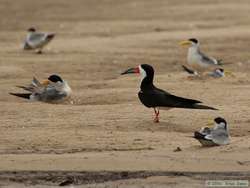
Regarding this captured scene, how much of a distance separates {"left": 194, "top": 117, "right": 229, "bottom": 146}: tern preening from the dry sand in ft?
0.28

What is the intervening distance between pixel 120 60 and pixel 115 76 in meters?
2.06

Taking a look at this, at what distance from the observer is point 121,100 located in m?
13.1

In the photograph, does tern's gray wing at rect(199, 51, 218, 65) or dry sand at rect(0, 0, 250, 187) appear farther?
tern's gray wing at rect(199, 51, 218, 65)

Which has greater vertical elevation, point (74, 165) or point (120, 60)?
point (120, 60)

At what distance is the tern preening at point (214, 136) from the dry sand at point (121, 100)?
0.28ft

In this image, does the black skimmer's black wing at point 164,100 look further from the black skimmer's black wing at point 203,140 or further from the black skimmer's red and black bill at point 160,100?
the black skimmer's black wing at point 203,140

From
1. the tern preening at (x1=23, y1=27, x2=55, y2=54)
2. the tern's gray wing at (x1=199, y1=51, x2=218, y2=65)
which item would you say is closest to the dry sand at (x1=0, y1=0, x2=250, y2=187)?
the tern preening at (x1=23, y1=27, x2=55, y2=54)

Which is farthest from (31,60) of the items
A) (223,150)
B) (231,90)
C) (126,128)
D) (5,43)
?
(223,150)

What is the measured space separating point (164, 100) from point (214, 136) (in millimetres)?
1632

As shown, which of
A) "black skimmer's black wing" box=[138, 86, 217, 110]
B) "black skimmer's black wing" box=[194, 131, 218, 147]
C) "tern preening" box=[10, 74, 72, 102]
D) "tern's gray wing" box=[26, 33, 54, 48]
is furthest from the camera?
"tern's gray wing" box=[26, 33, 54, 48]

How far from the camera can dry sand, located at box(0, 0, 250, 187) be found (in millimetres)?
9203

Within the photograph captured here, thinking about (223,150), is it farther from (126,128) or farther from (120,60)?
(120,60)

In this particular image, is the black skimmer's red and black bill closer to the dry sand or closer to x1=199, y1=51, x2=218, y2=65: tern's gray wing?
the dry sand

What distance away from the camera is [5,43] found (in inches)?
845
